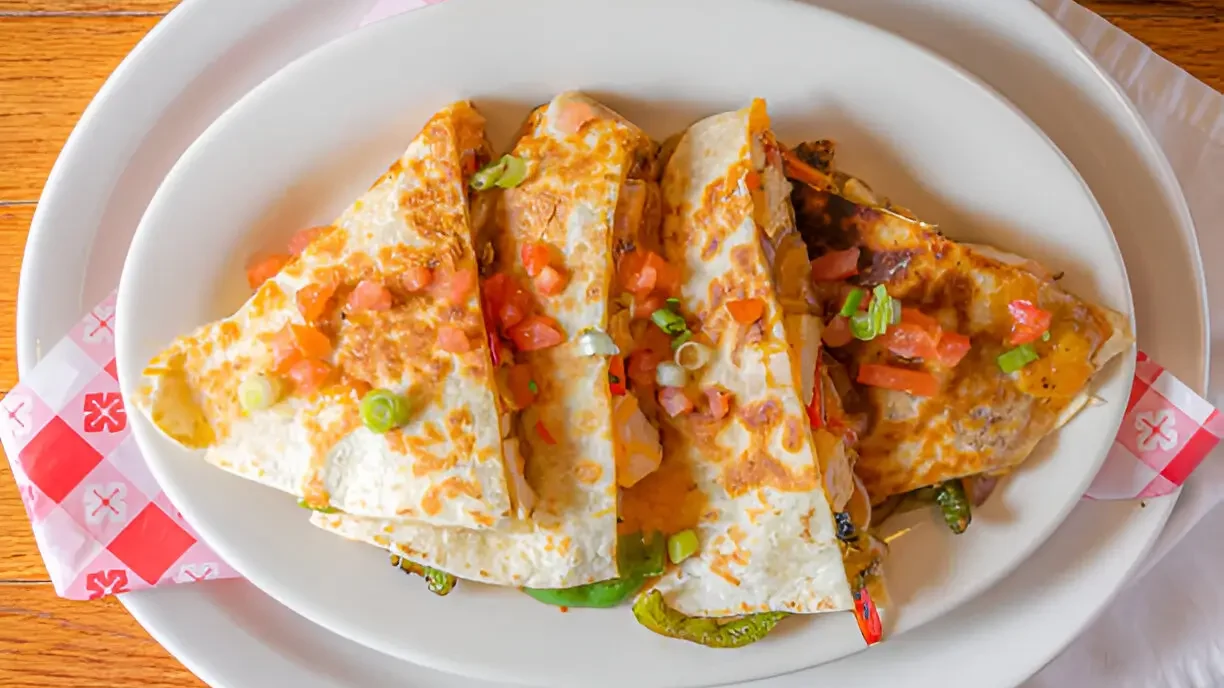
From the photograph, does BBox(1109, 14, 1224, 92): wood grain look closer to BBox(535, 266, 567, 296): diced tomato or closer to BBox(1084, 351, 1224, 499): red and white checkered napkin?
BBox(1084, 351, 1224, 499): red and white checkered napkin

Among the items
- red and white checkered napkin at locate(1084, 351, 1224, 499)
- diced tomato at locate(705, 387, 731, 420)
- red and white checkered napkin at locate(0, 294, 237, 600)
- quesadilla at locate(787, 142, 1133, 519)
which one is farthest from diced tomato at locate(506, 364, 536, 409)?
red and white checkered napkin at locate(1084, 351, 1224, 499)

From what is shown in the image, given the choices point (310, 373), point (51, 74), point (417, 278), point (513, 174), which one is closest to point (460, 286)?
point (417, 278)

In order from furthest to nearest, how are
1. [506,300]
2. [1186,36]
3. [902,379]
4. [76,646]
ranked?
[76,646], [1186,36], [902,379], [506,300]

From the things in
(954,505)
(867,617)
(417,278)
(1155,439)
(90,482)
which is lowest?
(90,482)

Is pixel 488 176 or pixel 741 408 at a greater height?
pixel 488 176

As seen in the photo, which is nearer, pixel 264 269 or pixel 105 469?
pixel 264 269

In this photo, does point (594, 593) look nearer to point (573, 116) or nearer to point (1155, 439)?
point (573, 116)

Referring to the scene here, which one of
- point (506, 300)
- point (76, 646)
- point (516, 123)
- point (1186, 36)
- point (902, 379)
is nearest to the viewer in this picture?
point (506, 300)

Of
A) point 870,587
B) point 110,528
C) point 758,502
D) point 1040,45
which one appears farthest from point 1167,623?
point 110,528
